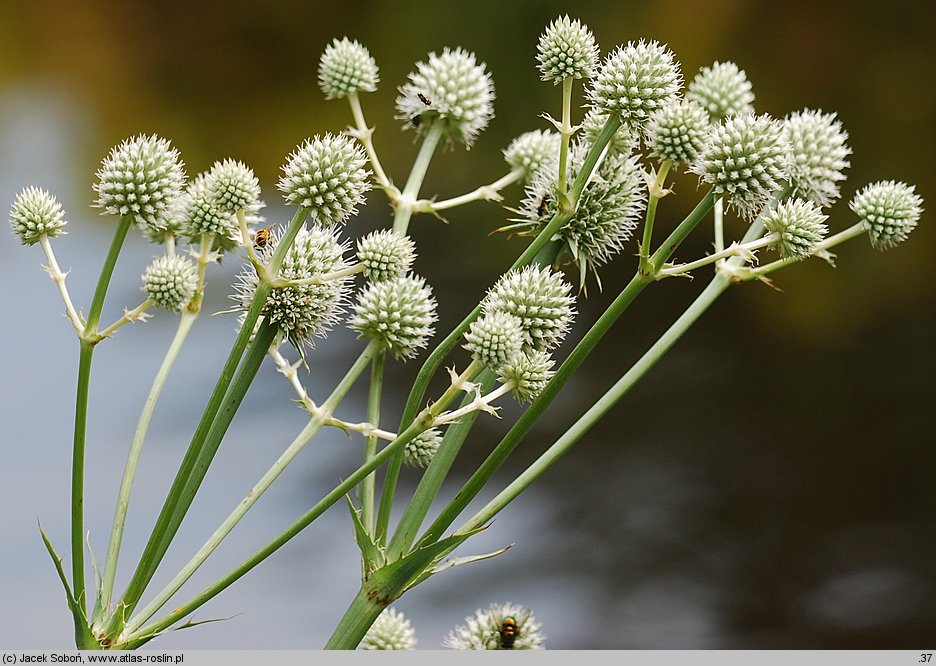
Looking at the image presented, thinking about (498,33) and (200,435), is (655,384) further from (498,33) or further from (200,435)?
(200,435)

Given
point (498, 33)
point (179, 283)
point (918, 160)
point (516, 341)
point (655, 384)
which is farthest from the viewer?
point (498, 33)

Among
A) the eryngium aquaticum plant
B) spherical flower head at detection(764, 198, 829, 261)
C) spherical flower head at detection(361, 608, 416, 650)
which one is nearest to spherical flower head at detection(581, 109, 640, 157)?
the eryngium aquaticum plant

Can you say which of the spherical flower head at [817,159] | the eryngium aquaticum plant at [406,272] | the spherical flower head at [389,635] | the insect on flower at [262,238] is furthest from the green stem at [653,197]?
the spherical flower head at [389,635]

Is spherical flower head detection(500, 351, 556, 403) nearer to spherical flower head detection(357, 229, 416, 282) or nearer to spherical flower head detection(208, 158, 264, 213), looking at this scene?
spherical flower head detection(357, 229, 416, 282)

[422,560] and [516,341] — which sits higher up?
[516,341]

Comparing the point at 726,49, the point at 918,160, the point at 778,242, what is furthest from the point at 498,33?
the point at 778,242

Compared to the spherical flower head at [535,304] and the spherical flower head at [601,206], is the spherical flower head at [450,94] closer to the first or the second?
the spherical flower head at [601,206]
